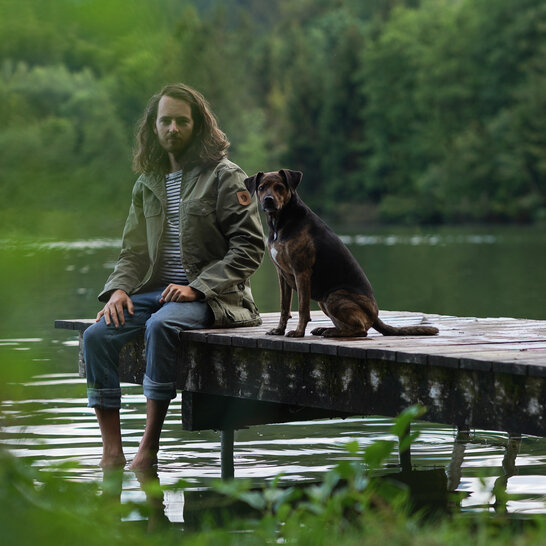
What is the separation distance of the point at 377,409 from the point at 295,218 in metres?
1.11

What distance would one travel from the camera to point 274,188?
17.9 feet

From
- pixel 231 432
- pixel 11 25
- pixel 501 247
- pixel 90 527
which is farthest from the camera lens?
pixel 501 247

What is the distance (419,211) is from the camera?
219ft

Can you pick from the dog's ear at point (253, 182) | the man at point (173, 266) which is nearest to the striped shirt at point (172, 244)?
the man at point (173, 266)

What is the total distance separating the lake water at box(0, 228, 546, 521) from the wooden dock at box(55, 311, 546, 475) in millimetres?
375

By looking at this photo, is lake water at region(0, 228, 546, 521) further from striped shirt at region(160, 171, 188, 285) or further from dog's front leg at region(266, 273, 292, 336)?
dog's front leg at region(266, 273, 292, 336)

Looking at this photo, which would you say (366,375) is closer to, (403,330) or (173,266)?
(403,330)

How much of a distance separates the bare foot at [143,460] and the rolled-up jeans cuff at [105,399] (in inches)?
10.6

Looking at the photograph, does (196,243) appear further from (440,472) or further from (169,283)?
(440,472)

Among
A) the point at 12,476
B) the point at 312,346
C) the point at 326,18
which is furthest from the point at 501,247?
the point at 326,18

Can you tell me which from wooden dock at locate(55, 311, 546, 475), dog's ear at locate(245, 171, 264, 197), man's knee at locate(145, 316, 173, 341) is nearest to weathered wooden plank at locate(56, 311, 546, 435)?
wooden dock at locate(55, 311, 546, 475)

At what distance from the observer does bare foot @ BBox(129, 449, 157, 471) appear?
5738 millimetres

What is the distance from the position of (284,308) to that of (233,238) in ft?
1.75

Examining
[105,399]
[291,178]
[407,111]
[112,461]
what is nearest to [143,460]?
[112,461]
